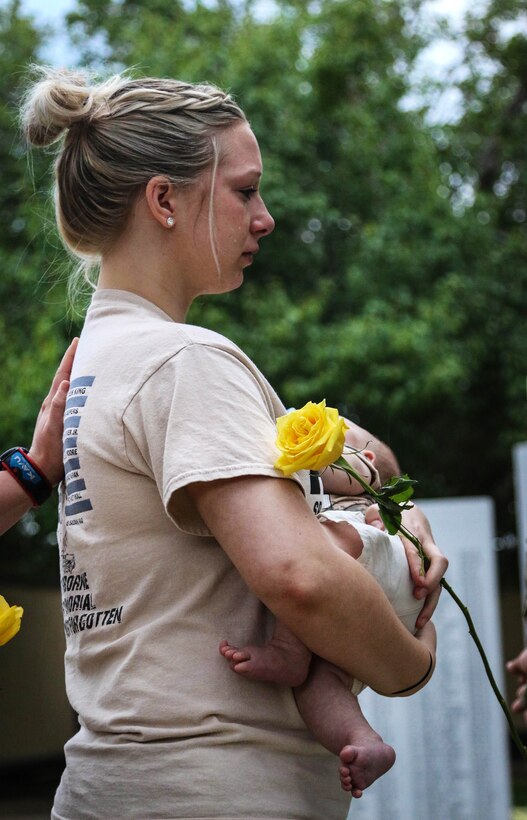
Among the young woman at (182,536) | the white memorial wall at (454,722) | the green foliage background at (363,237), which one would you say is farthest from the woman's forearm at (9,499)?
the green foliage background at (363,237)

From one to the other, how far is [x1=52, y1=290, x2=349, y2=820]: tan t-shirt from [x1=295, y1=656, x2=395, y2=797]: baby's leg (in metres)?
0.04

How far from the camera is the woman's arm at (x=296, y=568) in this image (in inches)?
61.9

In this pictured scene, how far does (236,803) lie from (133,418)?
1.92 feet

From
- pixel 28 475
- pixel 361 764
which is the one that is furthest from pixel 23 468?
pixel 361 764

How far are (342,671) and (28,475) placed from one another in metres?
0.70

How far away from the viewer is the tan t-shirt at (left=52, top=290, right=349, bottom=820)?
167 cm

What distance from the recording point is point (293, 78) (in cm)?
1202

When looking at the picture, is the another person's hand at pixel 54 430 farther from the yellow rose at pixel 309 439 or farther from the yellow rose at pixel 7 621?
the yellow rose at pixel 309 439

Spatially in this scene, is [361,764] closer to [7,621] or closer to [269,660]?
[269,660]

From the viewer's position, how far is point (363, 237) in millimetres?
11930

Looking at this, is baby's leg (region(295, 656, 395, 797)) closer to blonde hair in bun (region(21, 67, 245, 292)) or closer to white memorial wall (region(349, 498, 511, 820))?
blonde hair in bun (region(21, 67, 245, 292))

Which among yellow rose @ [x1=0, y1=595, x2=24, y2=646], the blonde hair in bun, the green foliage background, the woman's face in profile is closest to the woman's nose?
the woman's face in profile

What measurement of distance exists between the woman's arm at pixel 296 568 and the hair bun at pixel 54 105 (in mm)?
784

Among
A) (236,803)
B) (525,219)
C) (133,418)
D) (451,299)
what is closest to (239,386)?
(133,418)
